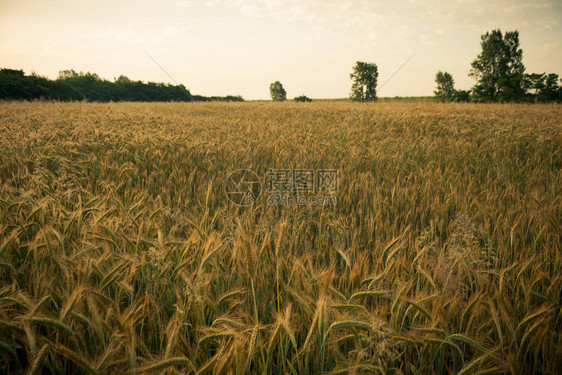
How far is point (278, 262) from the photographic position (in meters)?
1.31

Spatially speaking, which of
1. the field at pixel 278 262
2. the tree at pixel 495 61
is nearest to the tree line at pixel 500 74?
the tree at pixel 495 61

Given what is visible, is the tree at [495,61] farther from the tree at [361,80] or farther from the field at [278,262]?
the field at [278,262]

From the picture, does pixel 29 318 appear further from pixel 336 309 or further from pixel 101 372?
pixel 336 309

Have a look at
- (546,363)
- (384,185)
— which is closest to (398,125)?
(384,185)

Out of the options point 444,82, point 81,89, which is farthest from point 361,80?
point 81,89

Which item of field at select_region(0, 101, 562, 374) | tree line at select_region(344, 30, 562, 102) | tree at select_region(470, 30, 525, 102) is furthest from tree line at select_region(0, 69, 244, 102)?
tree at select_region(470, 30, 525, 102)

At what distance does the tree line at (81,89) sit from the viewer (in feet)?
66.9

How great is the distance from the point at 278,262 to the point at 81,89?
38.3 meters

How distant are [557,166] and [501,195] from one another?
7.35 ft

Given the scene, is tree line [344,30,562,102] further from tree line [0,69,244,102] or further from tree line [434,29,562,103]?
tree line [0,69,244,102]

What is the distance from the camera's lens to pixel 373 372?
885 mm

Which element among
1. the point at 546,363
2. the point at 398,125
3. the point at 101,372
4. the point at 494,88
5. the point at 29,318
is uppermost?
the point at 494,88

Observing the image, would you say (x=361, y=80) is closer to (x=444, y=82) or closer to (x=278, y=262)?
(x=444, y=82)

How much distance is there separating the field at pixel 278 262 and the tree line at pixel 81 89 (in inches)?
791
